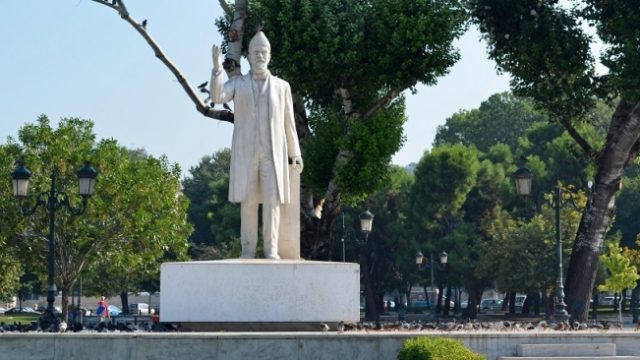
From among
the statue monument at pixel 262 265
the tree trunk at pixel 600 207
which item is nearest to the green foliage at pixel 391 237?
the tree trunk at pixel 600 207

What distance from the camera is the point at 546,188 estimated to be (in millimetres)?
64000

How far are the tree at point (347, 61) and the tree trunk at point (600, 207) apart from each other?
13.5 ft

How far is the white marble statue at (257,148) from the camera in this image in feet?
58.1

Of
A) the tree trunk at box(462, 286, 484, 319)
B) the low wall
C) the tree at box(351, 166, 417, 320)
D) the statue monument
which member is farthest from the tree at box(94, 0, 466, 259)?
the tree at box(351, 166, 417, 320)

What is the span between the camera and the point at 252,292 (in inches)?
662

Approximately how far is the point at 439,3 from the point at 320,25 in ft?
9.34

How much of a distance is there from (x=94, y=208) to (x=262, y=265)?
73.7 ft

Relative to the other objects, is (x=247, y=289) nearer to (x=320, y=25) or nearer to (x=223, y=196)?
A: (x=320, y=25)

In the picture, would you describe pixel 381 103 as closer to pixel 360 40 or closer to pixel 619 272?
pixel 360 40

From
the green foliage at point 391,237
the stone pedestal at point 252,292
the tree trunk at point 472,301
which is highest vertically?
the green foliage at point 391,237

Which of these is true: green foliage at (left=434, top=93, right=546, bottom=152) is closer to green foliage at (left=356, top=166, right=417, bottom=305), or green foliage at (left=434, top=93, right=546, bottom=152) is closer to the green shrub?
green foliage at (left=356, top=166, right=417, bottom=305)

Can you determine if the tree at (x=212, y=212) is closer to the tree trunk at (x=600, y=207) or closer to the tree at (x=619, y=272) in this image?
the tree at (x=619, y=272)

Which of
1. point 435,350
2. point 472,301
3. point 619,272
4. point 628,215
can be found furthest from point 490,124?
point 435,350

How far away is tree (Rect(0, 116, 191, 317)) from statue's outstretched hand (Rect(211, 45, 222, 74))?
2108 centimetres
